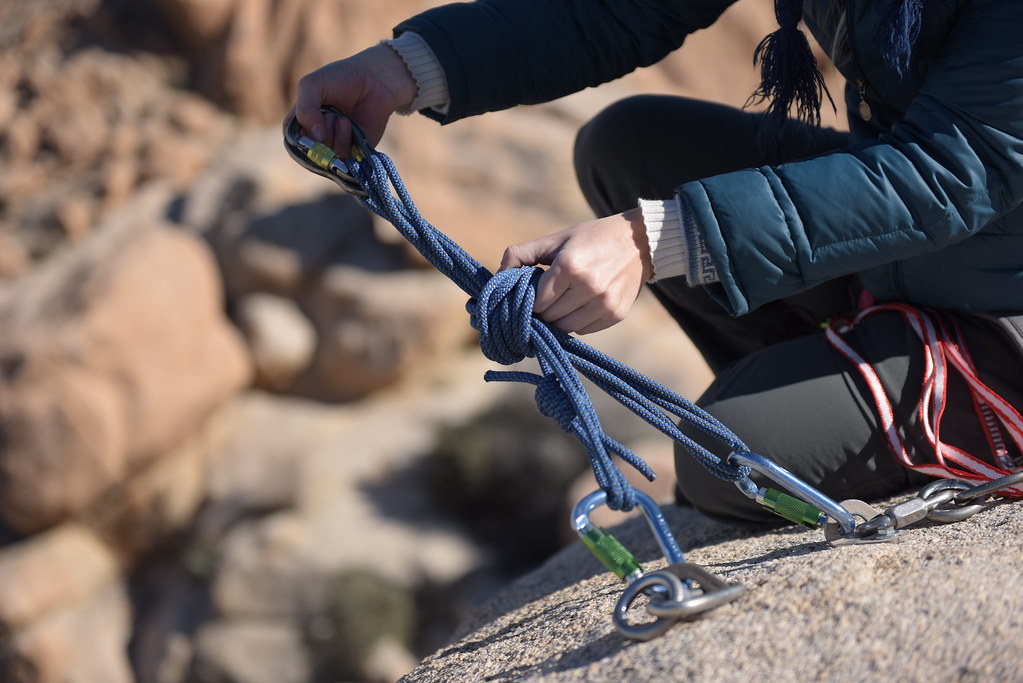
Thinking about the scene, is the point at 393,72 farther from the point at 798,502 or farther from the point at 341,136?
the point at 798,502

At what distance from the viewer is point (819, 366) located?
1.27 metres

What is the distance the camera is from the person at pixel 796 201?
3.17 ft

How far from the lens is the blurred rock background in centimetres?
Result: 448

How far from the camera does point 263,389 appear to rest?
5.37 meters

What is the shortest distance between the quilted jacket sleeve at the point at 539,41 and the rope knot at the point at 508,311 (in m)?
0.48

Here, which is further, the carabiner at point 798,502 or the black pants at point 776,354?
the black pants at point 776,354

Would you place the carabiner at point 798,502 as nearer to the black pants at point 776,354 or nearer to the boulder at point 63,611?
the black pants at point 776,354

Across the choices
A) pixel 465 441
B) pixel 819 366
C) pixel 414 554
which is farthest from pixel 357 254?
pixel 819 366

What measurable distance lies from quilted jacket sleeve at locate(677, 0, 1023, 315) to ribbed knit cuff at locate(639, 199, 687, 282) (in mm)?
26

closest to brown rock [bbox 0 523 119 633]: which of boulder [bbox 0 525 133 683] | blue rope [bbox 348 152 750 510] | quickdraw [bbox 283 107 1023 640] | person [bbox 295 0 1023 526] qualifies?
boulder [bbox 0 525 133 683]

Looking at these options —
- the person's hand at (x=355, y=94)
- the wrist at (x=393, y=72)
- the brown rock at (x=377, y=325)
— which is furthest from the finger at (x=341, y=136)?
the brown rock at (x=377, y=325)

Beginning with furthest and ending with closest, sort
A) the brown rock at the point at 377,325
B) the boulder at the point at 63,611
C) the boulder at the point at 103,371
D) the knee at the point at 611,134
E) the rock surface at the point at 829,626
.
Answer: the brown rock at the point at 377,325 < the boulder at the point at 103,371 < the boulder at the point at 63,611 < the knee at the point at 611,134 < the rock surface at the point at 829,626

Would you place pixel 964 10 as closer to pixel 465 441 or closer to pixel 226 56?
pixel 465 441

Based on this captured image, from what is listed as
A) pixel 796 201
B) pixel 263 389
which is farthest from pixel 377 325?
pixel 796 201
